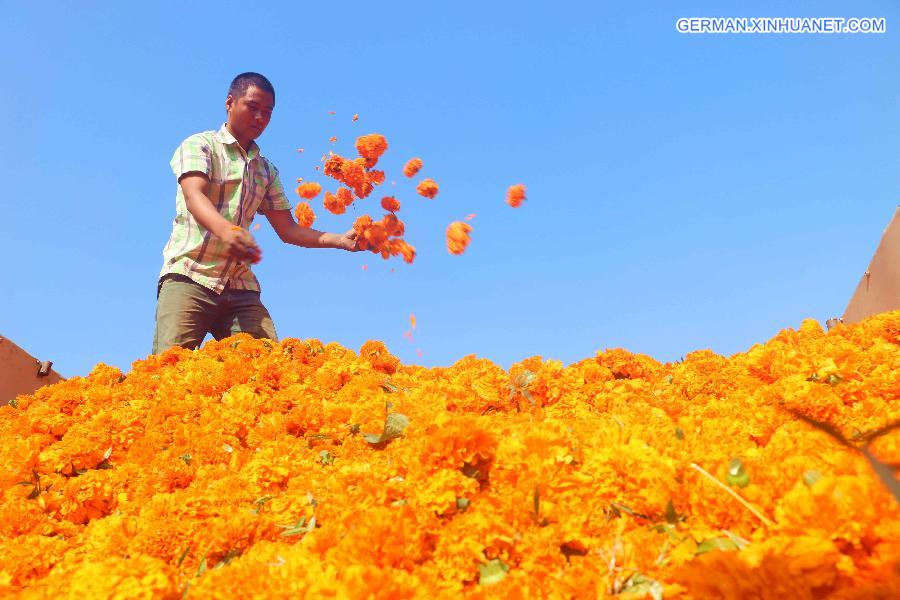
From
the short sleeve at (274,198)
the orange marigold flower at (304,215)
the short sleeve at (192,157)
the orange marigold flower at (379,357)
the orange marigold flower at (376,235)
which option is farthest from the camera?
the orange marigold flower at (304,215)

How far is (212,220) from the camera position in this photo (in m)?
6.14

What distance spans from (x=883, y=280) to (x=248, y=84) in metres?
7.09

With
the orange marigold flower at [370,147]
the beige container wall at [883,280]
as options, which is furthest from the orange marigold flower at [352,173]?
the beige container wall at [883,280]

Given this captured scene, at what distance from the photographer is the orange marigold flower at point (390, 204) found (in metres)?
7.32

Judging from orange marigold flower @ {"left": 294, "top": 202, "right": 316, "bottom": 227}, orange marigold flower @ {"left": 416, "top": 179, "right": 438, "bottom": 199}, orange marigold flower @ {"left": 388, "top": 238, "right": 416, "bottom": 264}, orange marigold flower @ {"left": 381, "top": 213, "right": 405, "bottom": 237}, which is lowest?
orange marigold flower @ {"left": 388, "top": 238, "right": 416, "bottom": 264}

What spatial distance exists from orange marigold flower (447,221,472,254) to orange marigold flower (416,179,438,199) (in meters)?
0.73

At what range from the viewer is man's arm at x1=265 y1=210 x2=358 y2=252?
7359mm

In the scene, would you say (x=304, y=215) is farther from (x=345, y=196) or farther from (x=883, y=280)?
(x=883, y=280)

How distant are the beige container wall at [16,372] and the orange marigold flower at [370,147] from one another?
453 cm

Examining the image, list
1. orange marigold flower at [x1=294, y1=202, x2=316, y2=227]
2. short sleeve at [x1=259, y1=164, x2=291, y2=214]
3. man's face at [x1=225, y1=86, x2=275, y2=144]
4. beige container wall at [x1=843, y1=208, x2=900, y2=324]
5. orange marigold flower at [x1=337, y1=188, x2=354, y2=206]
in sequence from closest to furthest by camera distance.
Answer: beige container wall at [x1=843, y1=208, x2=900, y2=324], man's face at [x1=225, y1=86, x2=275, y2=144], orange marigold flower at [x1=337, y1=188, x2=354, y2=206], short sleeve at [x1=259, y1=164, x2=291, y2=214], orange marigold flower at [x1=294, y1=202, x2=316, y2=227]

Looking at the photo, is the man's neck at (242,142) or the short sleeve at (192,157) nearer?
the short sleeve at (192,157)

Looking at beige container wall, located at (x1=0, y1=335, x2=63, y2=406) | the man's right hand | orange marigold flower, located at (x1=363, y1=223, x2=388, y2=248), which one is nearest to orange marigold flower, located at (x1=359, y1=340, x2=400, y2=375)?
the man's right hand

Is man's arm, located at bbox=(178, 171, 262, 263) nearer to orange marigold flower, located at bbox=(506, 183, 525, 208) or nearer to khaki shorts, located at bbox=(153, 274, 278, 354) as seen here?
khaki shorts, located at bbox=(153, 274, 278, 354)

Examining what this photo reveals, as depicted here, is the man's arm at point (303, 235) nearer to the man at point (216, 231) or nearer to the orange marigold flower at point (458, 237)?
the man at point (216, 231)
